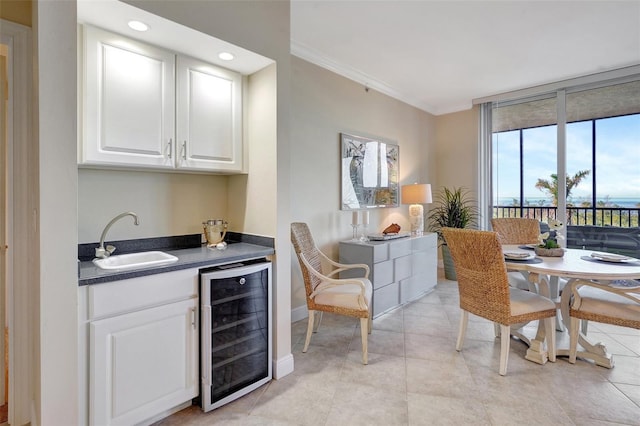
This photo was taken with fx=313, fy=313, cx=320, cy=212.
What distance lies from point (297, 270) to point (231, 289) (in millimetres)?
1411

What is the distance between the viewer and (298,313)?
10.9ft

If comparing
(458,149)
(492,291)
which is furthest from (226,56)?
(458,149)

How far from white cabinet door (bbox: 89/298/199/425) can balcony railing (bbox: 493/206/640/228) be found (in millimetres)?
4630

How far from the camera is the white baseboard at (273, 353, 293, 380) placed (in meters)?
2.23

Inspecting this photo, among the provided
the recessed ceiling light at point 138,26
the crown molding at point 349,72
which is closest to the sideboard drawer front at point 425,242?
the crown molding at point 349,72

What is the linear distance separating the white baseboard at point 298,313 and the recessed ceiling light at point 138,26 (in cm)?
266

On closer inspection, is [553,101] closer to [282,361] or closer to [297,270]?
[297,270]

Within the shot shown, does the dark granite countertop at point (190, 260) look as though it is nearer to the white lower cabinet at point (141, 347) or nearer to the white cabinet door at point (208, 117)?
the white lower cabinet at point (141, 347)

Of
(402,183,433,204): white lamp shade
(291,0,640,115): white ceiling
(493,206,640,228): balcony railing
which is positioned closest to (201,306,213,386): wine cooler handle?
(291,0,640,115): white ceiling

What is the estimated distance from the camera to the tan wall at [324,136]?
3271 millimetres

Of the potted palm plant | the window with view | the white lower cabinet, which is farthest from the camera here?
the potted palm plant

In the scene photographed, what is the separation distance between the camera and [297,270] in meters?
3.32

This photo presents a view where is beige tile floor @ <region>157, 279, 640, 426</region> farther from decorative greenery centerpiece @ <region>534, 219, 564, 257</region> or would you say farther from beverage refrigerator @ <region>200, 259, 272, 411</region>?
decorative greenery centerpiece @ <region>534, 219, 564, 257</region>

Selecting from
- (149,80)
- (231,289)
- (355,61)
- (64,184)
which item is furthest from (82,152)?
(355,61)
